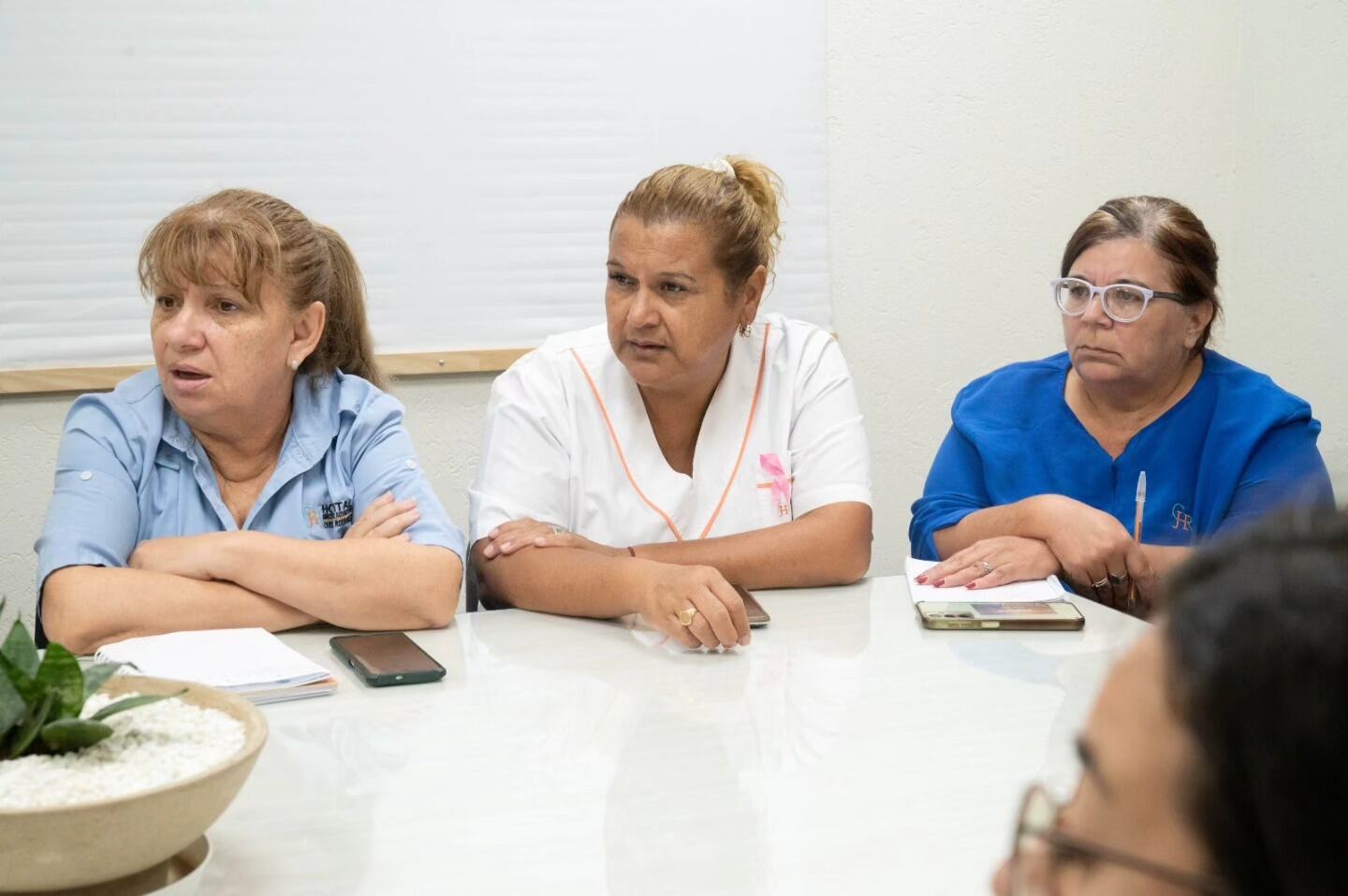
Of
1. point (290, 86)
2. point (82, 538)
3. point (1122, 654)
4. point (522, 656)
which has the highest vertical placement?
point (290, 86)

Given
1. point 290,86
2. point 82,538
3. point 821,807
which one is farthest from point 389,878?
point 290,86

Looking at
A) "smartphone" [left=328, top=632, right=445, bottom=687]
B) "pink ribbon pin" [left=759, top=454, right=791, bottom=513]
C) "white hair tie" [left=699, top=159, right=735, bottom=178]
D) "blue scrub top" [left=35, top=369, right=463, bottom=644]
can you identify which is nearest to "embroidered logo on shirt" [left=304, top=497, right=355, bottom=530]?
"blue scrub top" [left=35, top=369, right=463, bottom=644]

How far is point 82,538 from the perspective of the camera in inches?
68.2

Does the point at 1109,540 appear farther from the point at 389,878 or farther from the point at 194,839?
the point at 194,839

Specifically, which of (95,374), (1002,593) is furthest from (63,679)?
(95,374)

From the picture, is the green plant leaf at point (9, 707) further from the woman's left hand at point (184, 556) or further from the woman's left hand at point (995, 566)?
the woman's left hand at point (995, 566)

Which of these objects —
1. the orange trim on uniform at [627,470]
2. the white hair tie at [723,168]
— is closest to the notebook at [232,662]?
the orange trim on uniform at [627,470]

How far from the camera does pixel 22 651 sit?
0.95 metres

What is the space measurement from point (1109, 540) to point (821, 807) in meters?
0.97

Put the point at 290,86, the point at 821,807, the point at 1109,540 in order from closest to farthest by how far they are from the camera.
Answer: the point at 821,807 < the point at 1109,540 < the point at 290,86

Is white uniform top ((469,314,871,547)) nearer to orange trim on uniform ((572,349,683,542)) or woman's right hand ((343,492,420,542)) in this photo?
orange trim on uniform ((572,349,683,542))

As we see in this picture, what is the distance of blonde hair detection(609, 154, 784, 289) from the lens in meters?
2.08

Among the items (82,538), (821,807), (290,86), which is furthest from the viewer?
(290,86)

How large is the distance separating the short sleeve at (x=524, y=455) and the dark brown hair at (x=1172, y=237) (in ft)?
3.13
